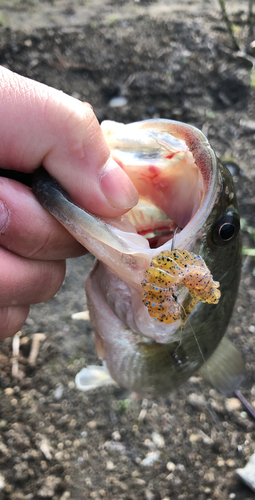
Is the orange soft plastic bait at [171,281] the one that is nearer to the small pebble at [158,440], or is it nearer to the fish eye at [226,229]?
the fish eye at [226,229]

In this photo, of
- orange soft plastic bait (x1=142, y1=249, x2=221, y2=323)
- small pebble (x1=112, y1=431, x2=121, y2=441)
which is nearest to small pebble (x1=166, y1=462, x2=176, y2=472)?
small pebble (x1=112, y1=431, x2=121, y2=441)

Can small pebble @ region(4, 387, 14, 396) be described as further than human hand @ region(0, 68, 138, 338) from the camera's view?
Yes

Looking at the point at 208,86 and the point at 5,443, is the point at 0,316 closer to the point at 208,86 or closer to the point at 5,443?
the point at 5,443

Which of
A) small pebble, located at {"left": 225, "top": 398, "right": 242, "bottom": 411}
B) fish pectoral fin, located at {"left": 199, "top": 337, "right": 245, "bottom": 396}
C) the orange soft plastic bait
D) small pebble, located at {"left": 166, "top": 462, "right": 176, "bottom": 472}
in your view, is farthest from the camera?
small pebble, located at {"left": 225, "top": 398, "right": 242, "bottom": 411}

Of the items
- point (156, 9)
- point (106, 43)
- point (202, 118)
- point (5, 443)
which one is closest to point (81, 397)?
point (5, 443)

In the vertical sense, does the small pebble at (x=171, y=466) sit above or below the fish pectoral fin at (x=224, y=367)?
below

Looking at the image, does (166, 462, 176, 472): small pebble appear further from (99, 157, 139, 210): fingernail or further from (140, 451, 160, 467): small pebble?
(99, 157, 139, 210): fingernail

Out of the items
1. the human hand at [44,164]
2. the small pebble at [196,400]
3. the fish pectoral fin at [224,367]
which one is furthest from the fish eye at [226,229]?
the small pebble at [196,400]
